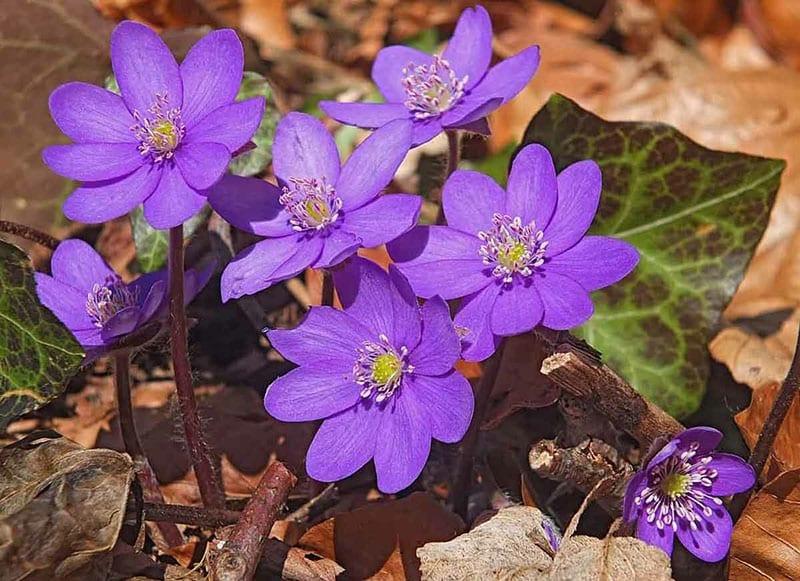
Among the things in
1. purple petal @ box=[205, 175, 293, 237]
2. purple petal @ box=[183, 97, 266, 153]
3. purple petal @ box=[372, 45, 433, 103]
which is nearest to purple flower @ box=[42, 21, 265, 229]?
purple petal @ box=[183, 97, 266, 153]

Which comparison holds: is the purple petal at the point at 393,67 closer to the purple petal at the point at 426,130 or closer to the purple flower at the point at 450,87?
the purple flower at the point at 450,87

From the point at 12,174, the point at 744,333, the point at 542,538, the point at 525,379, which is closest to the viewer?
the point at 542,538

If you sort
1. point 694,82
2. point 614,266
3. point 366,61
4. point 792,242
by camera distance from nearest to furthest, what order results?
point 614,266 → point 792,242 → point 694,82 → point 366,61

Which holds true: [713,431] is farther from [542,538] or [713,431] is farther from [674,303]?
[674,303]

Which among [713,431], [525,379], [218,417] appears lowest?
[218,417]

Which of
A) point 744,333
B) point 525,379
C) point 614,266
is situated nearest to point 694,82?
point 744,333

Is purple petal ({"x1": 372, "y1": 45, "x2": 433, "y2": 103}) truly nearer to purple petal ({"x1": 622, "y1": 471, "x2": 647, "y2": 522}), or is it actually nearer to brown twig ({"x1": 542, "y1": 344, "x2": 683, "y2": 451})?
brown twig ({"x1": 542, "y1": 344, "x2": 683, "y2": 451})

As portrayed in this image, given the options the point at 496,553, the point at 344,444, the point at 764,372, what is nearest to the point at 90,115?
the point at 344,444

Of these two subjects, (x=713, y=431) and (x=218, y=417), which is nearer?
(x=713, y=431)
